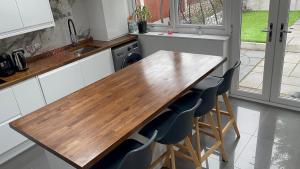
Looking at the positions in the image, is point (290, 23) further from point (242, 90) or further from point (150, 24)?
point (150, 24)

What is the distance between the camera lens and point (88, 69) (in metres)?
3.66

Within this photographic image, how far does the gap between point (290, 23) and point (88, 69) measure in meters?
2.74

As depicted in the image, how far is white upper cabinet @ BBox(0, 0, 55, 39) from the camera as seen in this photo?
2920mm

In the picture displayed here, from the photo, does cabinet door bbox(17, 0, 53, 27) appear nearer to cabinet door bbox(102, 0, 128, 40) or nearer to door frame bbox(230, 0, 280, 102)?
cabinet door bbox(102, 0, 128, 40)

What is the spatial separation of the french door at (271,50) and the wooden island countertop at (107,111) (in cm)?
107

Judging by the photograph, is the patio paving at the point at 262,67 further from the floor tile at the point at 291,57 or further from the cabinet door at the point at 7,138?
the cabinet door at the point at 7,138

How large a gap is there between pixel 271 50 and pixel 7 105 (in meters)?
3.32

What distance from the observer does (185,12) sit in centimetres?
393

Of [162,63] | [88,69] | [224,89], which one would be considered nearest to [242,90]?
[224,89]

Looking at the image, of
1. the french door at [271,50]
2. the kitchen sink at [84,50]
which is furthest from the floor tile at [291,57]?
the kitchen sink at [84,50]

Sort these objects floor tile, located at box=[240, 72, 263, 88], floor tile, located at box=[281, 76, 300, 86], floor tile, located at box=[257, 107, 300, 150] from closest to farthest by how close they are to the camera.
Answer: floor tile, located at box=[257, 107, 300, 150]
floor tile, located at box=[281, 76, 300, 86]
floor tile, located at box=[240, 72, 263, 88]

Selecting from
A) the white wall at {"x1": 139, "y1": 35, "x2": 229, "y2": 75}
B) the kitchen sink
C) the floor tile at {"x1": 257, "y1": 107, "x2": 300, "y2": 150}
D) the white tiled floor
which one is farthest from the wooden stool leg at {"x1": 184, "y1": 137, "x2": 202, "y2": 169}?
the kitchen sink

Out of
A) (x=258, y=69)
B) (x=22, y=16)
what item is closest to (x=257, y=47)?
(x=258, y=69)

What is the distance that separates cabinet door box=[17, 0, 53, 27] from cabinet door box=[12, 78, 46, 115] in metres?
0.76
